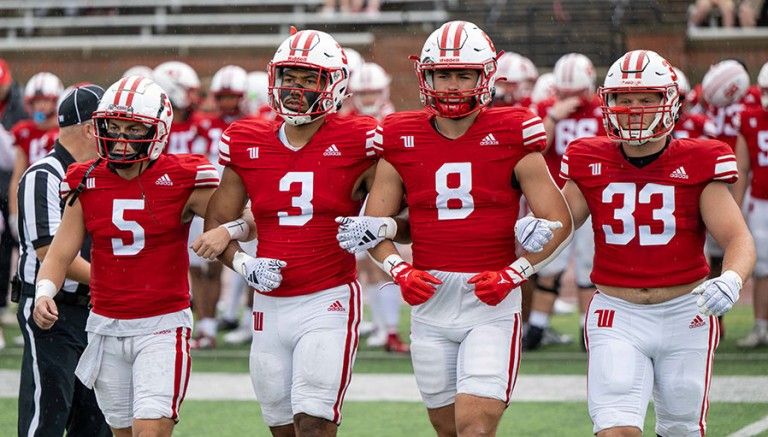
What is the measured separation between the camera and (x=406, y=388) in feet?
29.8

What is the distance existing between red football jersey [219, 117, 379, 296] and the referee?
2.82 feet

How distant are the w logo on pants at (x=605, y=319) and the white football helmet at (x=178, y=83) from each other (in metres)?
6.01

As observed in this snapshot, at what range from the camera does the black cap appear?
6238mm

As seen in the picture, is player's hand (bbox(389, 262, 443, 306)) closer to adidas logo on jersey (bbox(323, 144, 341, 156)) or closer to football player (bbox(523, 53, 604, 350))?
adidas logo on jersey (bbox(323, 144, 341, 156))

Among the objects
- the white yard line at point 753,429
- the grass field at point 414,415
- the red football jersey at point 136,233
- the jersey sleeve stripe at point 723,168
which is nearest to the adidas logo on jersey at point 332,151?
the red football jersey at point 136,233

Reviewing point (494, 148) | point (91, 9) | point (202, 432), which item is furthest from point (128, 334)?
point (91, 9)

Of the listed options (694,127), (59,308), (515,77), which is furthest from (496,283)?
(515,77)

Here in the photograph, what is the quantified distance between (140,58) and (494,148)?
16.4 m

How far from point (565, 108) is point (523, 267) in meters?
4.92

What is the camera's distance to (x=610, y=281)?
18.3 ft

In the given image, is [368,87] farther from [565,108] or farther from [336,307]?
[336,307]

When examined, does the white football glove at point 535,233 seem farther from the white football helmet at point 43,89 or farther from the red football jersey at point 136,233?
the white football helmet at point 43,89

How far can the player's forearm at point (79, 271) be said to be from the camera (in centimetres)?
597

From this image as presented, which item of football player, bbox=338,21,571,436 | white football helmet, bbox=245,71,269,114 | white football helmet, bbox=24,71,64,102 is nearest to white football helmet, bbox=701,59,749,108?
white football helmet, bbox=245,71,269,114
